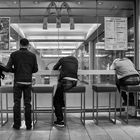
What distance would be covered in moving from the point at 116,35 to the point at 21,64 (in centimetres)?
225

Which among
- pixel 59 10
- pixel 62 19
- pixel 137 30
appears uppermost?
pixel 59 10

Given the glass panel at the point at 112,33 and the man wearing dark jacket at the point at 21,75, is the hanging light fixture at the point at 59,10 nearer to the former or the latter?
the glass panel at the point at 112,33

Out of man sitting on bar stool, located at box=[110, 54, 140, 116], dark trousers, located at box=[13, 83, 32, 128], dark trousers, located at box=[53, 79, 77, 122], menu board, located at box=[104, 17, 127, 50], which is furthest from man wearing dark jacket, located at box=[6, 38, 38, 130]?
menu board, located at box=[104, 17, 127, 50]

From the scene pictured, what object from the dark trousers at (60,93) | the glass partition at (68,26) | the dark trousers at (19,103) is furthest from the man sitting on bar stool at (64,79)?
the glass partition at (68,26)

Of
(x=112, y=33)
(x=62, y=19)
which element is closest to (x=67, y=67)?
(x=112, y=33)

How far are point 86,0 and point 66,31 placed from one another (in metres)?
0.82

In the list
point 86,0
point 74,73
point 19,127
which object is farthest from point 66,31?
point 19,127

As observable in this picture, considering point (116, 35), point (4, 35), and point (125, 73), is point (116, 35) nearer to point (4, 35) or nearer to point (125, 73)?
point (125, 73)

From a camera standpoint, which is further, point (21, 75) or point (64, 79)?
point (64, 79)

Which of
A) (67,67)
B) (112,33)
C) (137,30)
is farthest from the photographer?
(137,30)

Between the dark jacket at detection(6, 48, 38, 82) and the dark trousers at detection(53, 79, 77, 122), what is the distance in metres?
0.55

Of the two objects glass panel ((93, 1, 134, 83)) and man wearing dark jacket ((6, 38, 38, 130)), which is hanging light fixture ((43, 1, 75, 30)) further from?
man wearing dark jacket ((6, 38, 38, 130))

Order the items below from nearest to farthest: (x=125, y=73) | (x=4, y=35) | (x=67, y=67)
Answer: (x=67, y=67) < (x=125, y=73) < (x=4, y=35)

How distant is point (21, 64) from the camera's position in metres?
4.30
